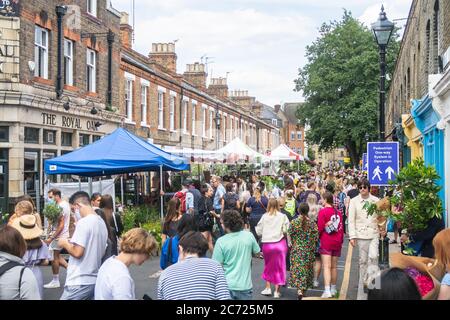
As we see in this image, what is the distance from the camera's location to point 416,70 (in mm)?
19375

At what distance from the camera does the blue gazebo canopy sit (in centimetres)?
1362

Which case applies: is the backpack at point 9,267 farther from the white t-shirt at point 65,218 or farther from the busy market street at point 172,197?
the white t-shirt at point 65,218

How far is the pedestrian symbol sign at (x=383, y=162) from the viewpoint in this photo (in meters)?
10.8

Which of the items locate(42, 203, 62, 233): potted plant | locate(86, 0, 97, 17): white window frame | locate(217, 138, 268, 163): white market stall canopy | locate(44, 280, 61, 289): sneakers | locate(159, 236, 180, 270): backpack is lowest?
locate(44, 280, 61, 289): sneakers

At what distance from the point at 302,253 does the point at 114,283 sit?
5.47 meters

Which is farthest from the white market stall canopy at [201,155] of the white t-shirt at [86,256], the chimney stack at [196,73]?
the chimney stack at [196,73]

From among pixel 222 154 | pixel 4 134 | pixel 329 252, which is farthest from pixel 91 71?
pixel 329 252

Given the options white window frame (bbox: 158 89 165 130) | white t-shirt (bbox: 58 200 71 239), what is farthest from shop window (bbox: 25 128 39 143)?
white window frame (bbox: 158 89 165 130)

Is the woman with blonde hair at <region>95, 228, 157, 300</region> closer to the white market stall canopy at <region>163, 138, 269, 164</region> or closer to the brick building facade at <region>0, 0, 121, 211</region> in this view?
the brick building facade at <region>0, 0, 121, 211</region>

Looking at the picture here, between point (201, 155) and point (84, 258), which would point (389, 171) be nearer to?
point (84, 258)

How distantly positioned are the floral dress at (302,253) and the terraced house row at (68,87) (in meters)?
7.74

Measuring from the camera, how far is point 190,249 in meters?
4.98

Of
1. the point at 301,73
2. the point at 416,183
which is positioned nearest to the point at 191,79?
the point at 301,73
